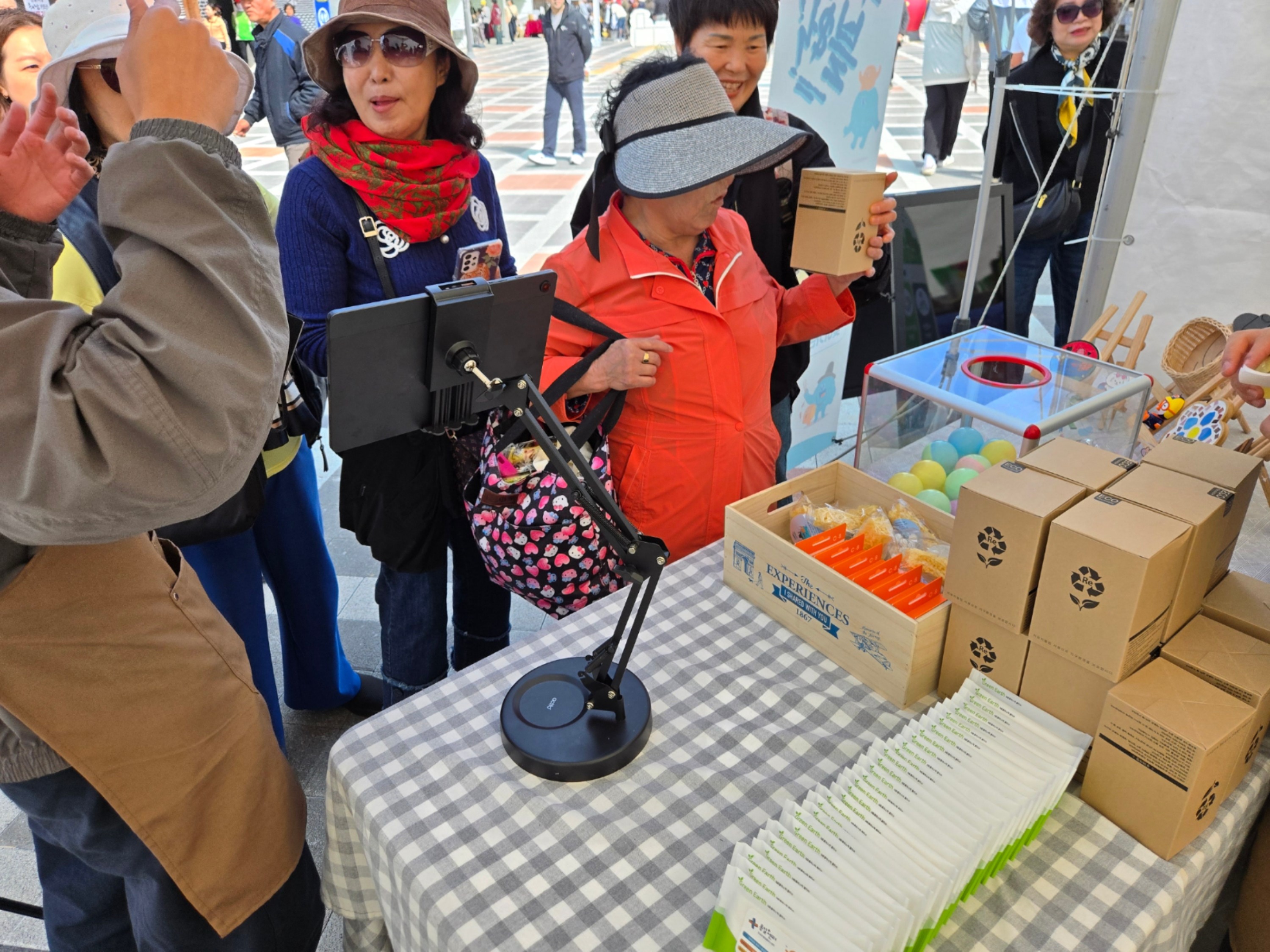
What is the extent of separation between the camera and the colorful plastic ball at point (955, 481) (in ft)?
5.63

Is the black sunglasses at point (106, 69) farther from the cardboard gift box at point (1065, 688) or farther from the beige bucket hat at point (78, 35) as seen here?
the cardboard gift box at point (1065, 688)

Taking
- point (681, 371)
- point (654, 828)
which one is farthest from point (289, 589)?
point (654, 828)

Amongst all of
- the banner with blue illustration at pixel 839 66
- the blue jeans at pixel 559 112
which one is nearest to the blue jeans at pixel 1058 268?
the banner with blue illustration at pixel 839 66

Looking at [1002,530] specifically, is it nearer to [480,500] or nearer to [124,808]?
[480,500]

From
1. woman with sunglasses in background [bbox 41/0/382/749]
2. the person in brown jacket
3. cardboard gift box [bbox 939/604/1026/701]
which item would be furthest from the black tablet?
cardboard gift box [bbox 939/604/1026/701]

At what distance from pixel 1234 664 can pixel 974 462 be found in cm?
71

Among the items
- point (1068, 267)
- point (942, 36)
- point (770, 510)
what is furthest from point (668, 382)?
point (942, 36)

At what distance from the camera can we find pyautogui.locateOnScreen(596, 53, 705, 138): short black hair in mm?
1754

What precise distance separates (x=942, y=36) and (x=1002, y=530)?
7760 mm

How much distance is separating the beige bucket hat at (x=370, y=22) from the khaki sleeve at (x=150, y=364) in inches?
41.9

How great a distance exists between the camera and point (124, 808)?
3.64ft

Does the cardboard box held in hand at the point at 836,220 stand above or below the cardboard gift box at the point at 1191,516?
above

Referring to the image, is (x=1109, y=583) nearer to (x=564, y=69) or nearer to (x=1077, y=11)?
(x=1077, y=11)

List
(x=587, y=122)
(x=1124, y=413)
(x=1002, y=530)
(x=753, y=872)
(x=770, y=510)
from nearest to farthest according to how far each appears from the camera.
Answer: (x=753, y=872), (x=1002, y=530), (x=770, y=510), (x=1124, y=413), (x=587, y=122)
